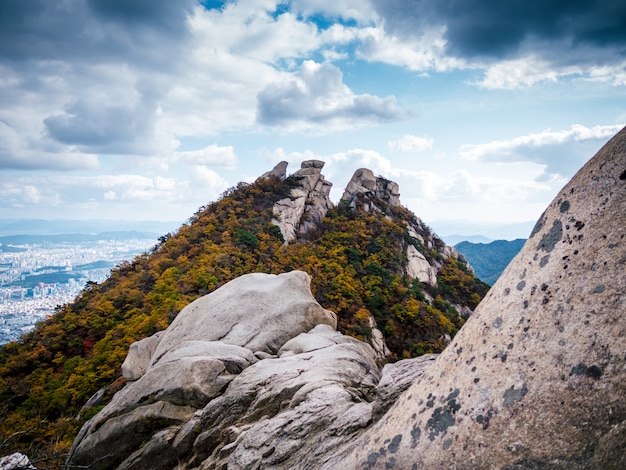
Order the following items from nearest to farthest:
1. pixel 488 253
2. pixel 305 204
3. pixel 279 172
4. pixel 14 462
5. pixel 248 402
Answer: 1. pixel 14 462
2. pixel 248 402
3. pixel 305 204
4. pixel 279 172
5. pixel 488 253

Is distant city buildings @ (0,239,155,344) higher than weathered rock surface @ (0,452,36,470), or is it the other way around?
weathered rock surface @ (0,452,36,470)

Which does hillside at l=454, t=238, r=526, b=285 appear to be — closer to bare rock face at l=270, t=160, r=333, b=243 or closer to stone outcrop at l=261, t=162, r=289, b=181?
bare rock face at l=270, t=160, r=333, b=243

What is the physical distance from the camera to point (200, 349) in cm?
1244

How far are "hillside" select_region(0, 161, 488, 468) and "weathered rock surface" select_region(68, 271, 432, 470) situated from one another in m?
2.10

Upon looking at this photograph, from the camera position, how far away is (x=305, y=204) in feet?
163

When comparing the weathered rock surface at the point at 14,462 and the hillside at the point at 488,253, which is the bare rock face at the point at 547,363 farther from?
the hillside at the point at 488,253

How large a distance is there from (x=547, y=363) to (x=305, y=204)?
4697cm

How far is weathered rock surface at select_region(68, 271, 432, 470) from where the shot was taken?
6.96 m

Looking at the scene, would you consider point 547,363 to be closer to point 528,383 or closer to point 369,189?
point 528,383

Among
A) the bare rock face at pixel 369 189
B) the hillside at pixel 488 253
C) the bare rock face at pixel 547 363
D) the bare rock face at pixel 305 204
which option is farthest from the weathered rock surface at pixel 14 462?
the hillside at pixel 488 253

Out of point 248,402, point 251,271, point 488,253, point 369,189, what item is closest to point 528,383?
point 248,402

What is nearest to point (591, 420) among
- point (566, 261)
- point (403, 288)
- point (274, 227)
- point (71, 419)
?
point (566, 261)

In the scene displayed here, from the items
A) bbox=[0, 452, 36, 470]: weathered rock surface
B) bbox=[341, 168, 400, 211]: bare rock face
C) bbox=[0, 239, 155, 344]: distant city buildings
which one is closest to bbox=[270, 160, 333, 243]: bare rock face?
bbox=[341, 168, 400, 211]: bare rock face

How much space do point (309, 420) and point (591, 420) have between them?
5517 millimetres
